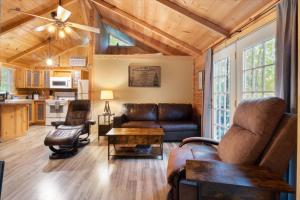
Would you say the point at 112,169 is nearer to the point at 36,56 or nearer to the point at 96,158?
the point at 96,158

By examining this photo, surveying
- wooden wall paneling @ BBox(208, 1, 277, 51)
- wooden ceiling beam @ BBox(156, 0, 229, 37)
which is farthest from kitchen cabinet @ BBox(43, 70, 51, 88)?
wooden wall paneling @ BBox(208, 1, 277, 51)

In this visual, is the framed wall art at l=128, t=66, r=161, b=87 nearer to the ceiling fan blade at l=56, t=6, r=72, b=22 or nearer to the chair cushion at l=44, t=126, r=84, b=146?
the chair cushion at l=44, t=126, r=84, b=146

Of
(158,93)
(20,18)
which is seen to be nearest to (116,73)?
(158,93)

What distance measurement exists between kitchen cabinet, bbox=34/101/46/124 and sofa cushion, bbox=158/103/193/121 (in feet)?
14.3

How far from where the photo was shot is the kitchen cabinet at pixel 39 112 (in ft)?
24.4

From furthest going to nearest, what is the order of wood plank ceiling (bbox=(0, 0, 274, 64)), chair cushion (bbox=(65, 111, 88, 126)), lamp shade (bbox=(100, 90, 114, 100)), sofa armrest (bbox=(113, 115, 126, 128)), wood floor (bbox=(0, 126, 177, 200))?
1. lamp shade (bbox=(100, 90, 114, 100))
2. sofa armrest (bbox=(113, 115, 126, 128))
3. chair cushion (bbox=(65, 111, 88, 126))
4. wood plank ceiling (bbox=(0, 0, 274, 64))
5. wood floor (bbox=(0, 126, 177, 200))

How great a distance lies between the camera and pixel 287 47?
1.95 metres

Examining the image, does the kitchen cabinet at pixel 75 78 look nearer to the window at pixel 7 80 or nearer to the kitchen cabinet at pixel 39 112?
the kitchen cabinet at pixel 39 112

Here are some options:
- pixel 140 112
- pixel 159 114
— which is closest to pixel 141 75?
pixel 140 112

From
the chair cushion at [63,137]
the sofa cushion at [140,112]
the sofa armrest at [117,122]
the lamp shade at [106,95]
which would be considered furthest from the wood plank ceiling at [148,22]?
the chair cushion at [63,137]

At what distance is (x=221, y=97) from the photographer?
161 inches

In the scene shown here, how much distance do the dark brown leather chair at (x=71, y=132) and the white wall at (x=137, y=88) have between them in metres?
1.34

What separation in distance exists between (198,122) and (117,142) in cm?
233

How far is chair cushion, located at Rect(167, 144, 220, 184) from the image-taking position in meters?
1.94
